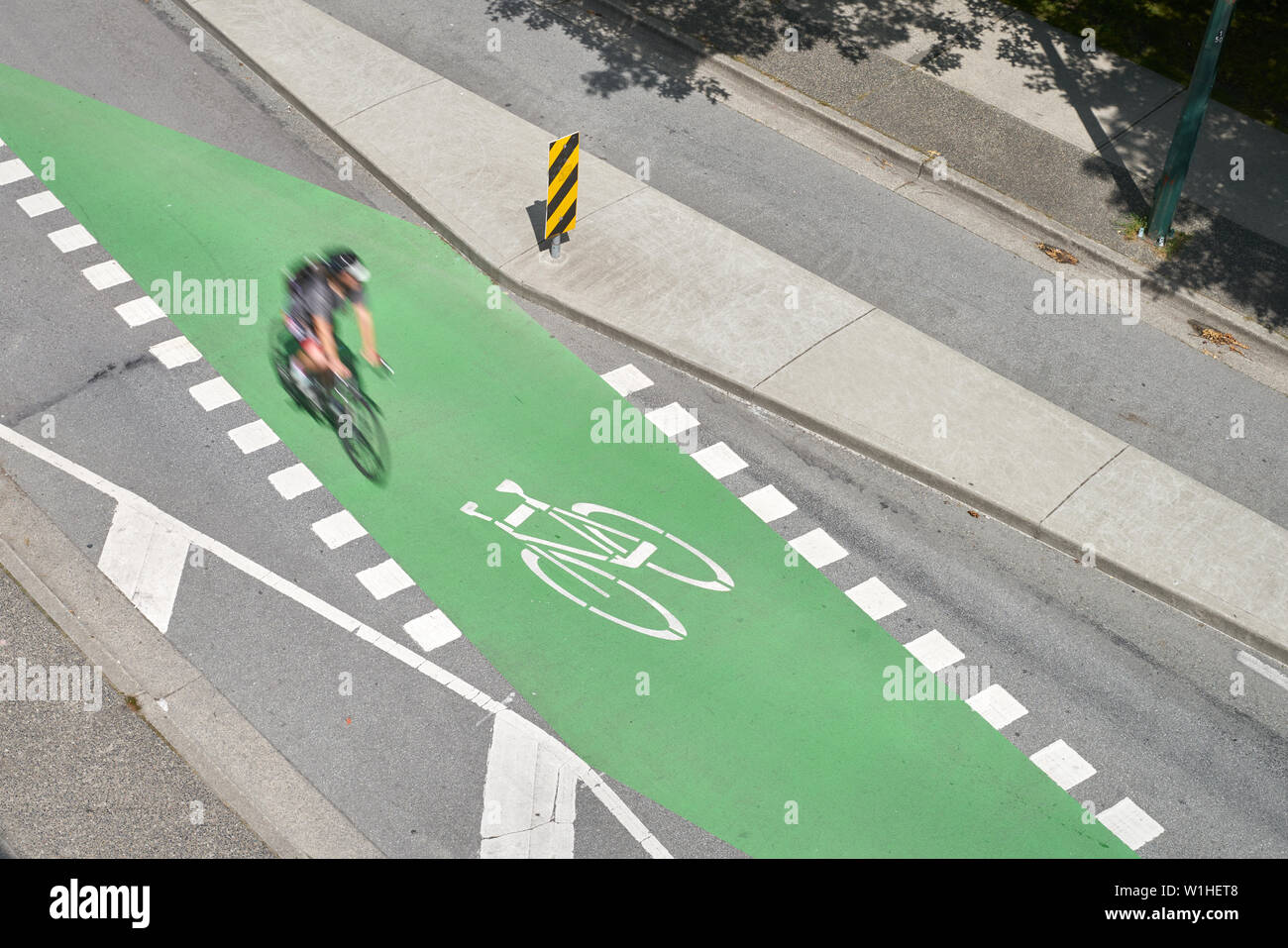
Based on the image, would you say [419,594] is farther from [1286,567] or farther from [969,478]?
[1286,567]

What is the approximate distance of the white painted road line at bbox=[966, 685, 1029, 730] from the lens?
397 inches

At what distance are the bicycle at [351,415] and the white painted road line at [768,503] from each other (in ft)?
10.7

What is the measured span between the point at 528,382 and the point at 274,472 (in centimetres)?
255

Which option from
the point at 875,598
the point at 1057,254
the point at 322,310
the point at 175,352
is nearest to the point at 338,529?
the point at 322,310

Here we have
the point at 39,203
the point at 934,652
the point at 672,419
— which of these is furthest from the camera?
the point at 39,203

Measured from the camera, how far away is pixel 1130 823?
9.49 m

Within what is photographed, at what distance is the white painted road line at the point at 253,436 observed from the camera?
38.4ft

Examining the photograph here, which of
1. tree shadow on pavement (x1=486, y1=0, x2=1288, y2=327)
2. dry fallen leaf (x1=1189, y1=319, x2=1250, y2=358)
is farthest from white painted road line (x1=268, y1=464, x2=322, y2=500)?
dry fallen leaf (x1=1189, y1=319, x2=1250, y2=358)

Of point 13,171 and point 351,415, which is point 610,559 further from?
point 13,171

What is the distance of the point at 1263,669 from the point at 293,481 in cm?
831
